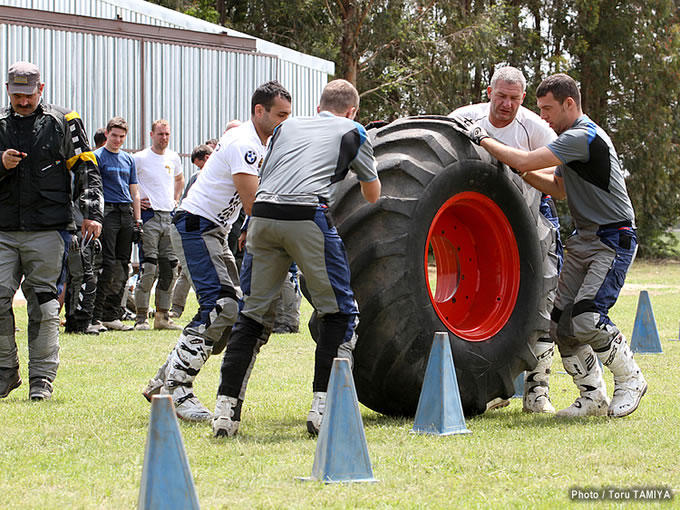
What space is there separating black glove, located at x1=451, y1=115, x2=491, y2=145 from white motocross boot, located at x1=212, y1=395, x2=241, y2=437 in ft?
7.21

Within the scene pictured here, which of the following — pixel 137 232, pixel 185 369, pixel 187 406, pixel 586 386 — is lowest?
pixel 187 406

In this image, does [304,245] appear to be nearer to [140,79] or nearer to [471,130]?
[471,130]

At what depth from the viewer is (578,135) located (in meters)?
5.76

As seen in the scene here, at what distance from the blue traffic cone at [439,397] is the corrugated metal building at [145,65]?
14.1 meters

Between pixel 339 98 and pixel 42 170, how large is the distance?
2.35 meters

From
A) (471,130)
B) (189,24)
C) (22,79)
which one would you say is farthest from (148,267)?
(189,24)

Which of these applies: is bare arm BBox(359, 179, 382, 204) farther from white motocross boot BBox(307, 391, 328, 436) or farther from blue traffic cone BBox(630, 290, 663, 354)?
blue traffic cone BBox(630, 290, 663, 354)

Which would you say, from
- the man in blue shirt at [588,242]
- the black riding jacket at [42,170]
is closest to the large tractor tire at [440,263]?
the man in blue shirt at [588,242]

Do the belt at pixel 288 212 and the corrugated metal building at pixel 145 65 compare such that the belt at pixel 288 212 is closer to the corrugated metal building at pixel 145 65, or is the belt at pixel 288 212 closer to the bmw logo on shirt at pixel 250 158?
the bmw logo on shirt at pixel 250 158

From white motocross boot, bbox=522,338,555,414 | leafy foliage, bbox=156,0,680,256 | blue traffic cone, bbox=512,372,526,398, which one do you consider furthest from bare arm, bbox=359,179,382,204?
leafy foliage, bbox=156,0,680,256

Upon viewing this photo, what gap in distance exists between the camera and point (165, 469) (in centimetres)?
329

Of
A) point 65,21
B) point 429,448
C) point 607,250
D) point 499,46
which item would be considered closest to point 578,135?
point 607,250

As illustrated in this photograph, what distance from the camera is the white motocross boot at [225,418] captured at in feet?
16.6

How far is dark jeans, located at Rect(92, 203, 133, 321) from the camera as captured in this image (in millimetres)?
10633
